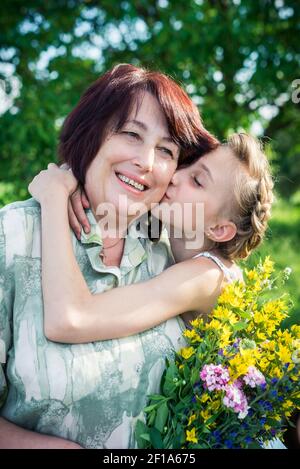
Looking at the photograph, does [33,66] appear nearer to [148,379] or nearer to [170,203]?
[170,203]

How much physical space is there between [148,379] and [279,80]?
532 centimetres

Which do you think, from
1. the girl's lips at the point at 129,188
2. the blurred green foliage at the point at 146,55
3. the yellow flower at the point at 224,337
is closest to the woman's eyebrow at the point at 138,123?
the girl's lips at the point at 129,188

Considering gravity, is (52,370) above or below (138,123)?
below

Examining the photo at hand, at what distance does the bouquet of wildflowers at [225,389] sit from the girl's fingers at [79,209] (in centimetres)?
62

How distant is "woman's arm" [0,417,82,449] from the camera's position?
6.75 ft

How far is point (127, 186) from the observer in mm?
2459

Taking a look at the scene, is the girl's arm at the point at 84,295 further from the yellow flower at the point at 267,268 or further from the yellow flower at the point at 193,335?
the yellow flower at the point at 267,268

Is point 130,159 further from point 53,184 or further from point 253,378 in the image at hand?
point 253,378

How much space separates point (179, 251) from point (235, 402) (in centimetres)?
91

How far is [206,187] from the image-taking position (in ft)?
9.18

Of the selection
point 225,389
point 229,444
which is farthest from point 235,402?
point 229,444

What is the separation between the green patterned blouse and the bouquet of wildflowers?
0.09 m

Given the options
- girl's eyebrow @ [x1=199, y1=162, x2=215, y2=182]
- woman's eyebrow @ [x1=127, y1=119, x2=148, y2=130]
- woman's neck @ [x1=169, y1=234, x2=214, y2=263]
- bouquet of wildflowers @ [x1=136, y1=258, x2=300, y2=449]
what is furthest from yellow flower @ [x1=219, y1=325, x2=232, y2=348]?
woman's eyebrow @ [x1=127, y1=119, x2=148, y2=130]

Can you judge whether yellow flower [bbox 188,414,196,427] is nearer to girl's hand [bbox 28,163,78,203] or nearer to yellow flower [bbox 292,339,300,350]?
yellow flower [bbox 292,339,300,350]
